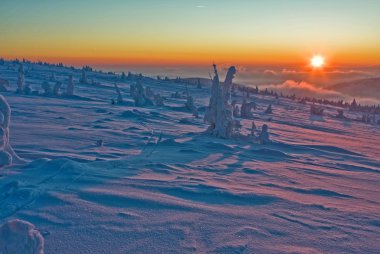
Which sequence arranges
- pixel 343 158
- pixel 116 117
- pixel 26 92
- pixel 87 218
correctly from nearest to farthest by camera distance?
pixel 87 218 < pixel 343 158 < pixel 116 117 < pixel 26 92

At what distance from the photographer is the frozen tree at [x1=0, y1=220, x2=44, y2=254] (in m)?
2.78

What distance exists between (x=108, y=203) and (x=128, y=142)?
4.14 m

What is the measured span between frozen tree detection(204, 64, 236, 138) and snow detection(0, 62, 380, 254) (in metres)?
0.98

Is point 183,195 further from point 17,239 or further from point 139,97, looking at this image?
point 139,97

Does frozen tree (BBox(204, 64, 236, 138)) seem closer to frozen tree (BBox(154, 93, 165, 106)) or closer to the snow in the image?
the snow

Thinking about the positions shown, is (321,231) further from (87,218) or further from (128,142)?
(128,142)

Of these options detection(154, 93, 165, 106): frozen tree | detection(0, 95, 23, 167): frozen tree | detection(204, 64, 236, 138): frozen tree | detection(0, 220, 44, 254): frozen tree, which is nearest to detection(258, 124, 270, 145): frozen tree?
→ detection(204, 64, 236, 138): frozen tree

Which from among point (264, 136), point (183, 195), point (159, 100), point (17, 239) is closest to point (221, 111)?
point (264, 136)

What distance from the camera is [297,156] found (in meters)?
8.85

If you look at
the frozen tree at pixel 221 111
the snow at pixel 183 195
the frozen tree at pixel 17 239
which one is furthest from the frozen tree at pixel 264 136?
the frozen tree at pixel 17 239

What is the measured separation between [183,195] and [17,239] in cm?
263

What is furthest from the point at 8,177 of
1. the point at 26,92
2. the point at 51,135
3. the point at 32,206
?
the point at 26,92

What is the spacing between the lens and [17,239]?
280cm

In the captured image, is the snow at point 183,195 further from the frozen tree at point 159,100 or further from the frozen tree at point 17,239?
the frozen tree at point 159,100
